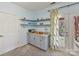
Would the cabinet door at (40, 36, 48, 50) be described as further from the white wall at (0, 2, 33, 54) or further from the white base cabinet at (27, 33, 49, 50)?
the white wall at (0, 2, 33, 54)

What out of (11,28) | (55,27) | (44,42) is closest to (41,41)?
(44,42)

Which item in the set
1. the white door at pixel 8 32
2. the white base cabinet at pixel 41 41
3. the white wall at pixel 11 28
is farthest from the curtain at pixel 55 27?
the white door at pixel 8 32

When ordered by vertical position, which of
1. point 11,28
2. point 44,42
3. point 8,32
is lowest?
point 44,42

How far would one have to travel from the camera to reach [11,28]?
8.16ft

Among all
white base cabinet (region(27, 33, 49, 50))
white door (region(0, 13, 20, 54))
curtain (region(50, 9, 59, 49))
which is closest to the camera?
curtain (region(50, 9, 59, 49))

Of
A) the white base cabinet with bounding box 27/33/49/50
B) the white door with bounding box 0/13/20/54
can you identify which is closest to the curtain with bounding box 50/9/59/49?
the white base cabinet with bounding box 27/33/49/50

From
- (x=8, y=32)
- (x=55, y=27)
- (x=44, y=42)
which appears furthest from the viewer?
(x=44, y=42)

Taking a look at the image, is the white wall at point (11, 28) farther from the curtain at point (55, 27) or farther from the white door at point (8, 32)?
the curtain at point (55, 27)

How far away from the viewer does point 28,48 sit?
2328mm

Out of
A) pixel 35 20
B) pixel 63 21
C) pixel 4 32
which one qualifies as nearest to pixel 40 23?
pixel 35 20

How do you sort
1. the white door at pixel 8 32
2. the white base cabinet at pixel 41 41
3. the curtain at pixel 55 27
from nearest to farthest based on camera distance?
the curtain at pixel 55 27 → the white door at pixel 8 32 → the white base cabinet at pixel 41 41

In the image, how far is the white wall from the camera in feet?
7.39

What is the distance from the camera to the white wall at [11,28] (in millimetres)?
2252

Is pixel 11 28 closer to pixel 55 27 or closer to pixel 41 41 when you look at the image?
pixel 41 41
